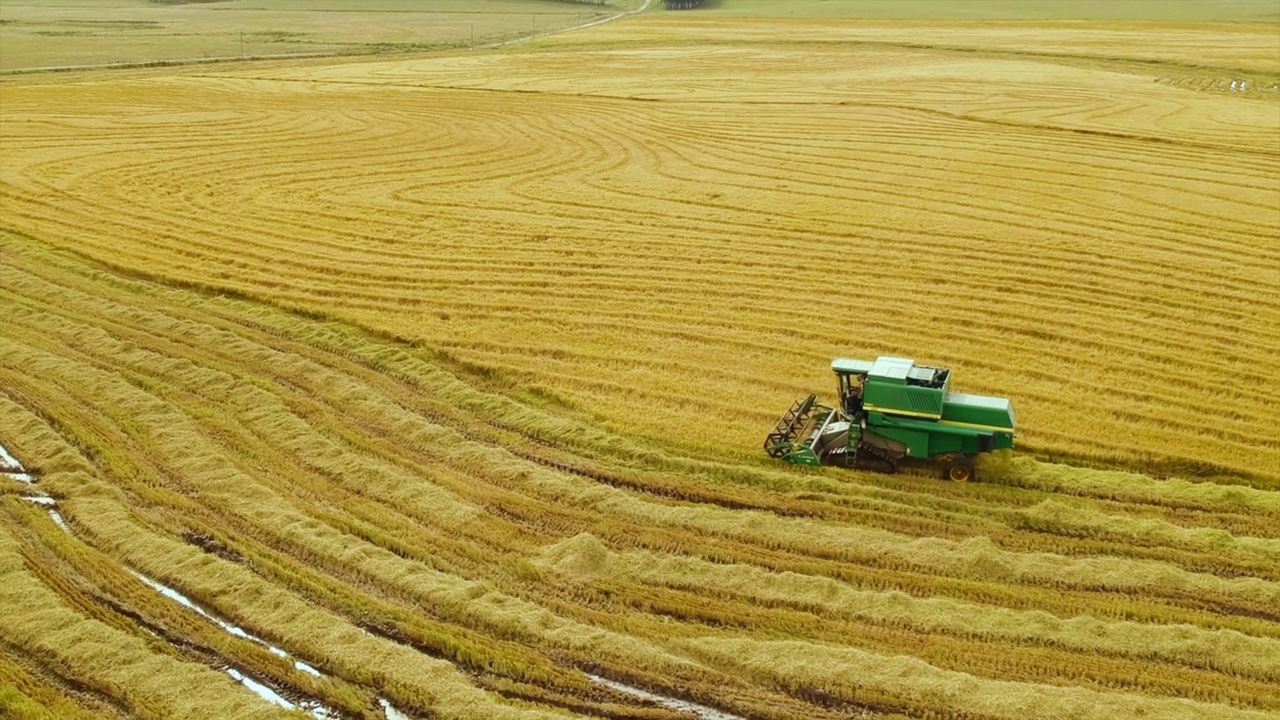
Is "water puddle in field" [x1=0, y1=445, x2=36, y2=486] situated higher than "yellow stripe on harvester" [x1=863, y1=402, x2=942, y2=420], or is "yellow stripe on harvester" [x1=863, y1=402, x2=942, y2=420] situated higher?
"yellow stripe on harvester" [x1=863, y1=402, x2=942, y2=420]

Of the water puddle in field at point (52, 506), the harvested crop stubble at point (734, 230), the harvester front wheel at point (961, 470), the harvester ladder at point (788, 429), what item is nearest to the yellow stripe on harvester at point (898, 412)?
the harvester front wheel at point (961, 470)

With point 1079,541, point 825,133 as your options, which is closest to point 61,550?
point 1079,541

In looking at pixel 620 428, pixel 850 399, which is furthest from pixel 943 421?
pixel 620 428

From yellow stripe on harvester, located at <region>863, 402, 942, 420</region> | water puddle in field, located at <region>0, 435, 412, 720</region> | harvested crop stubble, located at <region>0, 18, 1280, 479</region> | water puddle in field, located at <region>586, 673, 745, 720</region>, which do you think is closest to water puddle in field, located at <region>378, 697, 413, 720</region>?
water puddle in field, located at <region>0, 435, 412, 720</region>

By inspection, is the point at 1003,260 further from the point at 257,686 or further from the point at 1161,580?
the point at 257,686

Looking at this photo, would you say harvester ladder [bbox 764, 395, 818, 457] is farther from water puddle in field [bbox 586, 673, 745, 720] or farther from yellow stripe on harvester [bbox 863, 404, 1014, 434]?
water puddle in field [bbox 586, 673, 745, 720]

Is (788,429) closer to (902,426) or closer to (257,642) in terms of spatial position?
(902,426)
